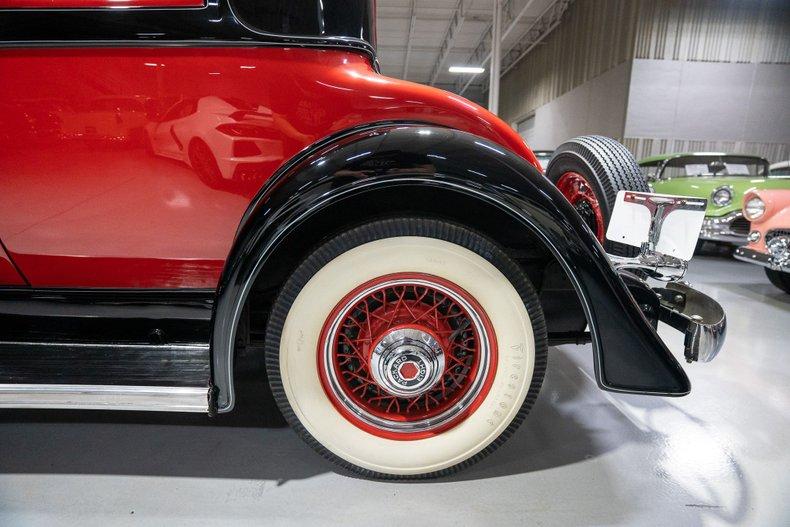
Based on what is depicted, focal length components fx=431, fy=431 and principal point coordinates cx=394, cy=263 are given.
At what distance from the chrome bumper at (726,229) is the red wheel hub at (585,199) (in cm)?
346

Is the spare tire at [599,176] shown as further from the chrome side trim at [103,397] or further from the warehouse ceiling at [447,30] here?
the warehouse ceiling at [447,30]

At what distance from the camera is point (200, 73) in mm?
1116

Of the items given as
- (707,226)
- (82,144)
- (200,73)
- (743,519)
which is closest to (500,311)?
(743,519)

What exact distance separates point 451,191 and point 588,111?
34.9 feet

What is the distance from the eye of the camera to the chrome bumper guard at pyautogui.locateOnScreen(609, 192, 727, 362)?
1.24m

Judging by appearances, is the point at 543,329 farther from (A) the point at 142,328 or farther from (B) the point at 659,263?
(A) the point at 142,328

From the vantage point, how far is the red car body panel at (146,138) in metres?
1.11

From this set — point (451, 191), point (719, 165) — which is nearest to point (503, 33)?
point (719, 165)

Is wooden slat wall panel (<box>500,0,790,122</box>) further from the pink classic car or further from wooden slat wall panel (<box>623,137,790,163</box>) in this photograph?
the pink classic car

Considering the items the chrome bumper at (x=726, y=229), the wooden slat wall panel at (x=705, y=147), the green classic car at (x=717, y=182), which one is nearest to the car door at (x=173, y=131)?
the green classic car at (x=717, y=182)

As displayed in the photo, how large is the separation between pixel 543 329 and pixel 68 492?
134cm

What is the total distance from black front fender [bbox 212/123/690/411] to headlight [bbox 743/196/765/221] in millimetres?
3046

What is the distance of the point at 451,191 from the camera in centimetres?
108

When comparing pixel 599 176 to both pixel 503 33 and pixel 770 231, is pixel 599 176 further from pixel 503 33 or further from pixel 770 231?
pixel 503 33
